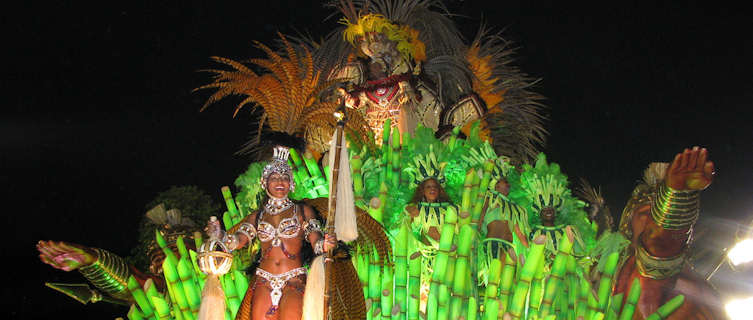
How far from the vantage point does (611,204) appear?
340 inches

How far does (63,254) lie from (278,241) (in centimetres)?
152

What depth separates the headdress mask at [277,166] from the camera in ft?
15.2

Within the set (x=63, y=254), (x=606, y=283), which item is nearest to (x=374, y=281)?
(x=606, y=283)

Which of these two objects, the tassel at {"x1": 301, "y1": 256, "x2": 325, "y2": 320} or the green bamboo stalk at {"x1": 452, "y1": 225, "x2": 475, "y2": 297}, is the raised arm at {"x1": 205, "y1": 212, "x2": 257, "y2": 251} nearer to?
the tassel at {"x1": 301, "y1": 256, "x2": 325, "y2": 320}

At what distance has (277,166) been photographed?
4.67m

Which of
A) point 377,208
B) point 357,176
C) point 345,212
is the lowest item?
point 345,212

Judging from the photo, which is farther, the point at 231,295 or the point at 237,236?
the point at 231,295

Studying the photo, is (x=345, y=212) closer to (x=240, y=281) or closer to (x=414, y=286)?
(x=414, y=286)

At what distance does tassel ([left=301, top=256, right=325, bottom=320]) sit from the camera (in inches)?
167

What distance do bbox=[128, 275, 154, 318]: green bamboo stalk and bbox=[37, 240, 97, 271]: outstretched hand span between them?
370mm

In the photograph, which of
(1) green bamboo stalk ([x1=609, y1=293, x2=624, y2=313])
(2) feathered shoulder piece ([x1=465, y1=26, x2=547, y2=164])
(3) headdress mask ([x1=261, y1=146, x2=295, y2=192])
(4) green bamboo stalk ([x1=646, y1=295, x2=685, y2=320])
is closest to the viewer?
(3) headdress mask ([x1=261, y1=146, x2=295, y2=192])

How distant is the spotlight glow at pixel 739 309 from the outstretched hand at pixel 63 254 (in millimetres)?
5069

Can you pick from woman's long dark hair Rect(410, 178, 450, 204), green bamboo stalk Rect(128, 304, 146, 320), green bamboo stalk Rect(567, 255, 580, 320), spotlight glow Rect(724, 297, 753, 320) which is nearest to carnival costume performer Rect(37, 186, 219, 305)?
green bamboo stalk Rect(128, 304, 146, 320)

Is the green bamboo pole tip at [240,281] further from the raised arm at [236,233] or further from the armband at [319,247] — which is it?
the armband at [319,247]
